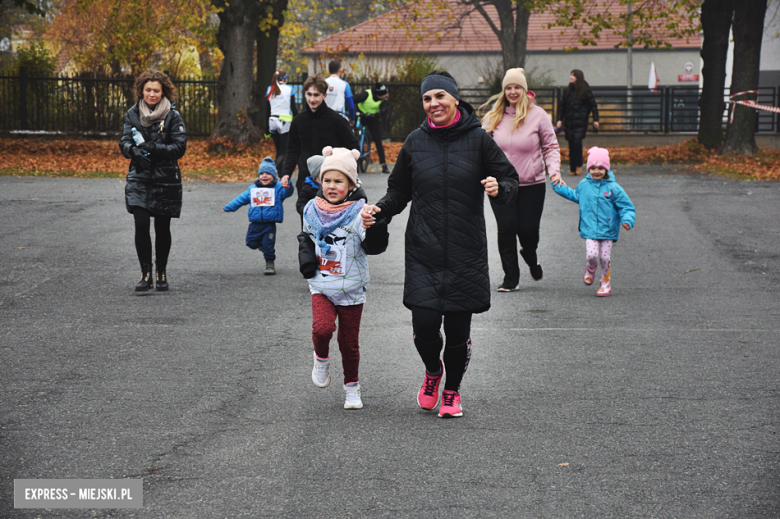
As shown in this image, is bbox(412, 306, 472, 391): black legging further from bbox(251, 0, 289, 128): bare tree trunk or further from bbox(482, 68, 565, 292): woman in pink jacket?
bbox(251, 0, 289, 128): bare tree trunk

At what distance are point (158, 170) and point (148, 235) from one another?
2.06 ft

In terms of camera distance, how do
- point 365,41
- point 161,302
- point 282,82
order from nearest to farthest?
point 161,302
point 282,82
point 365,41

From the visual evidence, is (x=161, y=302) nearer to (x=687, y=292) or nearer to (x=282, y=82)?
(x=687, y=292)

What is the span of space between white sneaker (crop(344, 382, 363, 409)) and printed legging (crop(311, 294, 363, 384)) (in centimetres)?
3

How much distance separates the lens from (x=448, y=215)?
4883mm

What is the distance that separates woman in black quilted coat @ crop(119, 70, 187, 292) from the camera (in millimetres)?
8203

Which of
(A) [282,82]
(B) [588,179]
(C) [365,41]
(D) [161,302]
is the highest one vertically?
(C) [365,41]

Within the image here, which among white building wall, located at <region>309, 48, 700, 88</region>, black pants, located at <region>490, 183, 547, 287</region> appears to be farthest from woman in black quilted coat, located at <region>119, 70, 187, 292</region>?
white building wall, located at <region>309, 48, 700, 88</region>

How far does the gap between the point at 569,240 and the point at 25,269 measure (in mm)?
6592

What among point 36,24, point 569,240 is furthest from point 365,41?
point 569,240

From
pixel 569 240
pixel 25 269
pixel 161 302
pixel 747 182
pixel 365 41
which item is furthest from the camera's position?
pixel 365 41

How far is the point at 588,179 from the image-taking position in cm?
859

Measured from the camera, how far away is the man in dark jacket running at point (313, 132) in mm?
8500

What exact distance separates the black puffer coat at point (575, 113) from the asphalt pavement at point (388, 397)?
33.5ft
